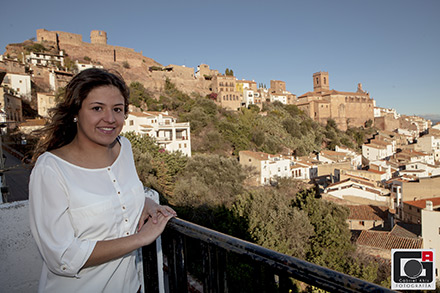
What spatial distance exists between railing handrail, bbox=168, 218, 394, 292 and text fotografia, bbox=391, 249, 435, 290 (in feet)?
31.3

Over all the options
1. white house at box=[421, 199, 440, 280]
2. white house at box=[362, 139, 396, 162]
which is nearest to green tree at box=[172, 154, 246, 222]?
white house at box=[421, 199, 440, 280]

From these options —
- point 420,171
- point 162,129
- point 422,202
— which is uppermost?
point 162,129

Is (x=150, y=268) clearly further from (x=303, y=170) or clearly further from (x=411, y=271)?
(x=303, y=170)

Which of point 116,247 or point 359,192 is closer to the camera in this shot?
point 116,247

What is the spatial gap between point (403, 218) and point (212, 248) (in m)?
21.0

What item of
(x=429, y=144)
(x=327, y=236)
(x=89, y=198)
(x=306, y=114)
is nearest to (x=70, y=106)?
(x=89, y=198)

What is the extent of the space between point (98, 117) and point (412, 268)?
1180cm

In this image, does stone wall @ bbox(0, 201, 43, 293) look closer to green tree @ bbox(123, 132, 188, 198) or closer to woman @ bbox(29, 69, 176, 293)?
woman @ bbox(29, 69, 176, 293)

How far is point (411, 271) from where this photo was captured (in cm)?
970

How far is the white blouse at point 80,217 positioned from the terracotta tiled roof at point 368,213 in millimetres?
19954

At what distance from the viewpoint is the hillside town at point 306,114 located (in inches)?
687

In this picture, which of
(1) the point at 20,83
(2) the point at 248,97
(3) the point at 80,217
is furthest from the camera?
(2) the point at 248,97

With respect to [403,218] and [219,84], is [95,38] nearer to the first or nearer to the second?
[219,84]

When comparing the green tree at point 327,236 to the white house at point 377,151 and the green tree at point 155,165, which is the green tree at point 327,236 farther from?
the white house at point 377,151
